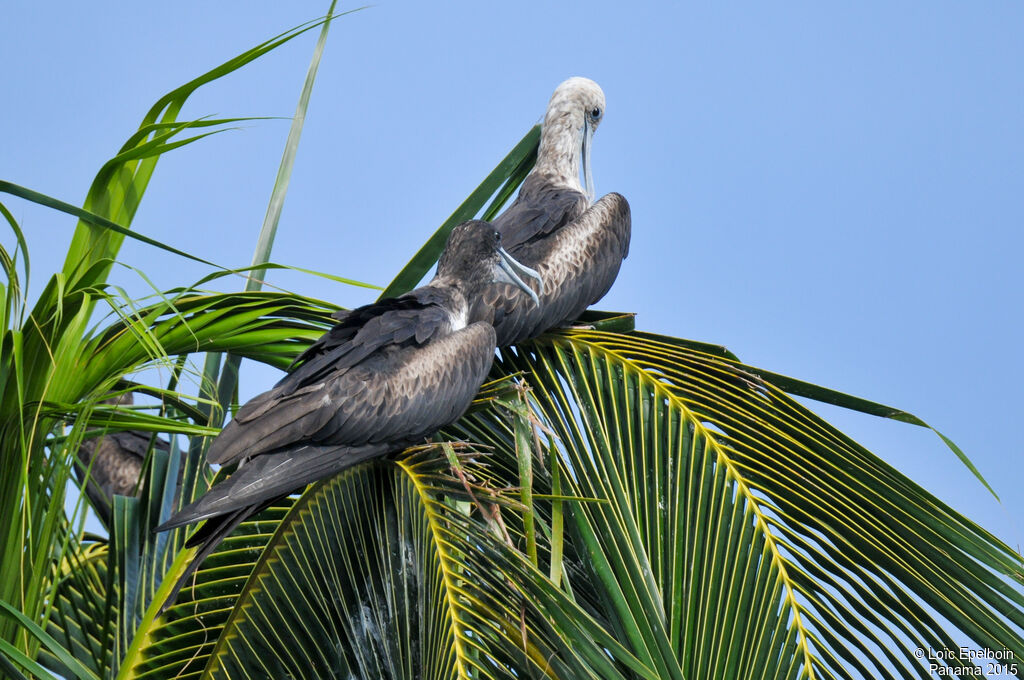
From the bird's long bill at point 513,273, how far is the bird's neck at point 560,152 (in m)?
1.26

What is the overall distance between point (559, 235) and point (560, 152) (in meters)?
1.02

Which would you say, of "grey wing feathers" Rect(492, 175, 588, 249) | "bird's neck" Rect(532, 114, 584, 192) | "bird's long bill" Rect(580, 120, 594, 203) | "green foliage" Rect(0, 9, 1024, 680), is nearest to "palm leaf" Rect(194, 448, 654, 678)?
"green foliage" Rect(0, 9, 1024, 680)

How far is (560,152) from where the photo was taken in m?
5.12

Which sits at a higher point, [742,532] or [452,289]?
[452,289]

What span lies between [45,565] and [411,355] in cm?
125

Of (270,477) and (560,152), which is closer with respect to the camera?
(270,477)

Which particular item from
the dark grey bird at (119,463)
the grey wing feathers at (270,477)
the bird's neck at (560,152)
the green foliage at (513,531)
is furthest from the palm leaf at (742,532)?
the dark grey bird at (119,463)

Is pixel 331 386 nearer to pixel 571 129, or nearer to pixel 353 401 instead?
pixel 353 401

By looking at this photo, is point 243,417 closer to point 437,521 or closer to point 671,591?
point 437,521

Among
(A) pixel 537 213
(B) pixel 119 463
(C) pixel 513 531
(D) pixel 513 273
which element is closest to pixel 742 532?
(C) pixel 513 531

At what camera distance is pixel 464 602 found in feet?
8.59

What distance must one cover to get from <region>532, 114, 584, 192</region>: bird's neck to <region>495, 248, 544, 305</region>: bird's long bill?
1265 mm

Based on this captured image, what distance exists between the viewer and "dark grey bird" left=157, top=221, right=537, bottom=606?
111 inches

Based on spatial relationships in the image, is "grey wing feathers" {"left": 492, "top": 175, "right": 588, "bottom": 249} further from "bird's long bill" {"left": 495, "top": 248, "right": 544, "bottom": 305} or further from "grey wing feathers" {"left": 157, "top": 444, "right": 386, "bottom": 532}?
"grey wing feathers" {"left": 157, "top": 444, "right": 386, "bottom": 532}
